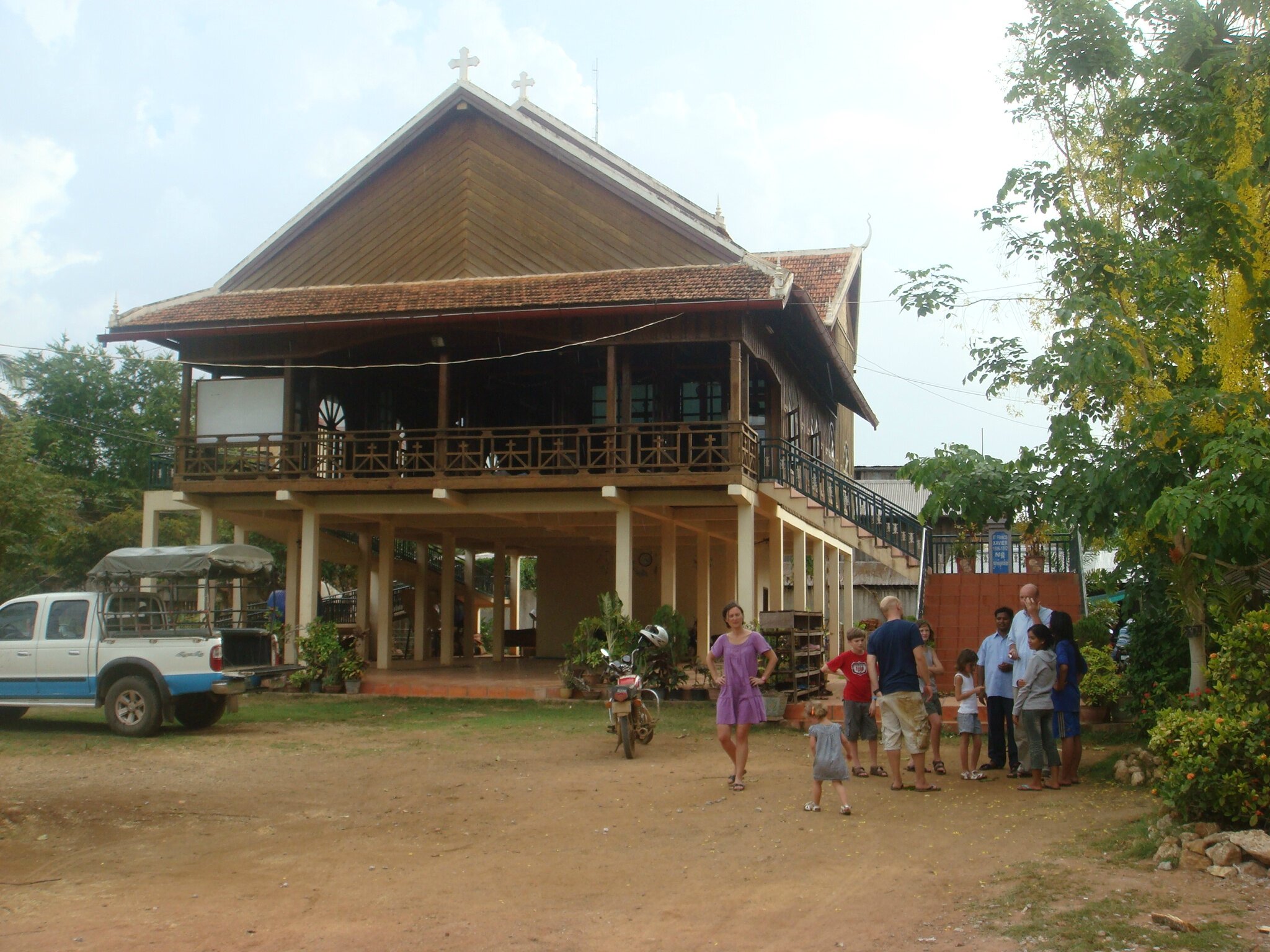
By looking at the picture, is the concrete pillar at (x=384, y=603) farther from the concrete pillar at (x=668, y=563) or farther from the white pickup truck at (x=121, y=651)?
the white pickup truck at (x=121, y=651)

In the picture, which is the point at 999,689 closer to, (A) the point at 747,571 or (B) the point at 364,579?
(A) the point at 747,571

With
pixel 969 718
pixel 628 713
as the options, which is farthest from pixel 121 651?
pixel 969 718

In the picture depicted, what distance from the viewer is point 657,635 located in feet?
49.4

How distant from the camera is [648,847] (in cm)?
804

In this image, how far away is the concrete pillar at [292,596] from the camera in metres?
19.4

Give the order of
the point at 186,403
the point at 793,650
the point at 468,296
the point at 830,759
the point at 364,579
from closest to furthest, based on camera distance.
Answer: the point at 830,759 < the point at 793,650 < the point at 468,296 < the point at 186,403 < the point at 364,579

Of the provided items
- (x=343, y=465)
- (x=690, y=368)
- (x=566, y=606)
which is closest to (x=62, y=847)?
(x=343, y=465)

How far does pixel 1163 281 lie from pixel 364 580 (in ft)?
58.5

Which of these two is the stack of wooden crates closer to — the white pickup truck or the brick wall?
the brick wall

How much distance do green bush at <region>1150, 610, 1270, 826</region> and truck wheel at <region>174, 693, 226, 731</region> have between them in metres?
10.5

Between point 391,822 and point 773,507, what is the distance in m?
11.2

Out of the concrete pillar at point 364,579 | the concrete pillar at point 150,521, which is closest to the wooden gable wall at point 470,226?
the concrete pillar at point 150,521

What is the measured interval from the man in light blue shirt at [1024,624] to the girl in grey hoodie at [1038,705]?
0.30 ft

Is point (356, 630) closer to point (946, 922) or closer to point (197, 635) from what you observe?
point (197, 635)
